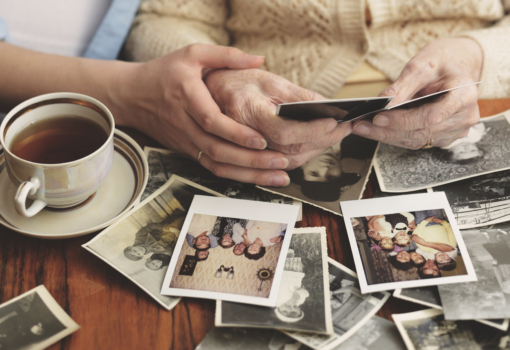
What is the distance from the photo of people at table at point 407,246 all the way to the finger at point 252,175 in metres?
0.17

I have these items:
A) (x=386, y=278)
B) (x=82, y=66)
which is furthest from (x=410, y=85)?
(x=82, y=66)

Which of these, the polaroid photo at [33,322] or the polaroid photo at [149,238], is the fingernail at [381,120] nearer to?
the polaroid photo at [149,238]

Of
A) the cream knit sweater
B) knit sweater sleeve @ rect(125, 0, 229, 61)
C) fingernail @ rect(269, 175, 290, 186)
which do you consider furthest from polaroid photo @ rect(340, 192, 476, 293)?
knit sweater sleeve @ rect(125, 0, 229, 61)

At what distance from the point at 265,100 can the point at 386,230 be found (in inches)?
13.9

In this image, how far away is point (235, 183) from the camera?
2.52ft

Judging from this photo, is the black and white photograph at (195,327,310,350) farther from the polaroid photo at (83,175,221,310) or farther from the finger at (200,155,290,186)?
the finger at (200,155,290,186)

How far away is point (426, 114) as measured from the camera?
75cm

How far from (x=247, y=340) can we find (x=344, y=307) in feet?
0.53

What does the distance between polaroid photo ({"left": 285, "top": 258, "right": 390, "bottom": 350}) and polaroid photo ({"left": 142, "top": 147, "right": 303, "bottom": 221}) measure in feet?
0.46

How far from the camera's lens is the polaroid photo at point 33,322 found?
506 millimetres

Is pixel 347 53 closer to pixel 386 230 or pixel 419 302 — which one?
pixel 386 230

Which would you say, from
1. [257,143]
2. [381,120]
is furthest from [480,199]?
[257,143]

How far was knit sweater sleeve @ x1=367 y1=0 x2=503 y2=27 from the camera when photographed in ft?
3.34

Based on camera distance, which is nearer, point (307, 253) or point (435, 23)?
point (307, 253)
